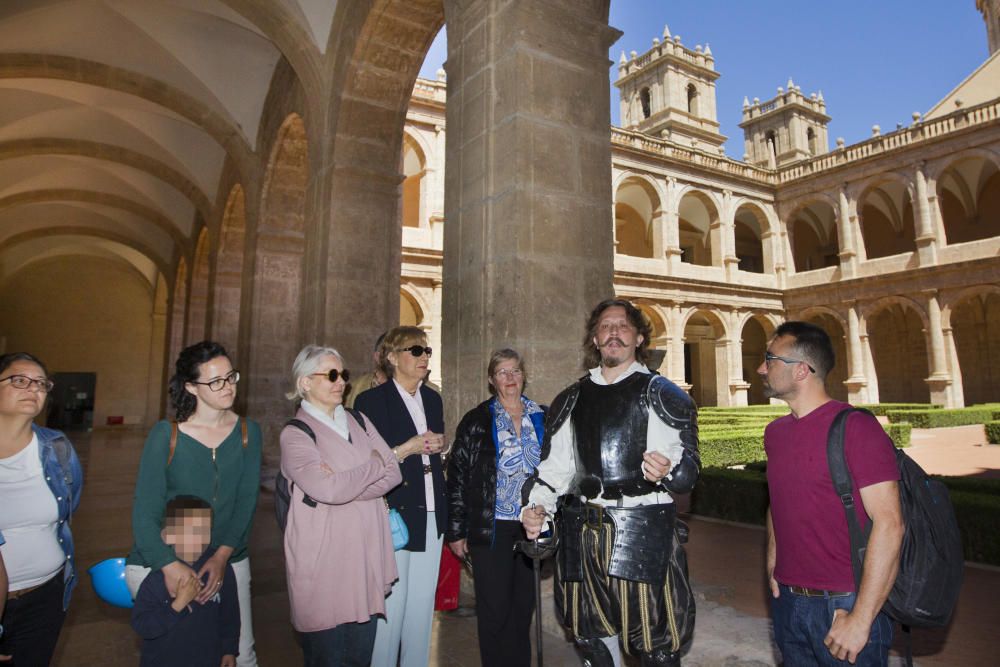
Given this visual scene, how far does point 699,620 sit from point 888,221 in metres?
28.8

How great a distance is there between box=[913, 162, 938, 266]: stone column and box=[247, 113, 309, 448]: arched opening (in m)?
20.2

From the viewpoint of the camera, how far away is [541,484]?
213cm

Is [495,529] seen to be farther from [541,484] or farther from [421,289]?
[421,289]

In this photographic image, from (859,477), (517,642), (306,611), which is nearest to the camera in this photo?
(859,477)

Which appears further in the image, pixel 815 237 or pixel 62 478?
pixel 815 237

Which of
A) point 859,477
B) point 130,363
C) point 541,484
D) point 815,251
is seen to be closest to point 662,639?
point 541,484

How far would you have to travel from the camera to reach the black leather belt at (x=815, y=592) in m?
1.66

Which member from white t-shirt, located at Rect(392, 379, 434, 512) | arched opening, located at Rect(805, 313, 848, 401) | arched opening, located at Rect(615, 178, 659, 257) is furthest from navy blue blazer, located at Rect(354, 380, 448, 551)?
arched opening, located at Rect(805, 313, 848, 401)

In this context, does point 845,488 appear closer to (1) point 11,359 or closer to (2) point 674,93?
(1) point 11,359

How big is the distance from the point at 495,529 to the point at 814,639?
1.26 meters

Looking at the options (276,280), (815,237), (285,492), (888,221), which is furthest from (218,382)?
(815,237)

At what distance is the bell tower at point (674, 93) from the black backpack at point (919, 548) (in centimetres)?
3071

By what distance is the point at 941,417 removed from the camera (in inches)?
658

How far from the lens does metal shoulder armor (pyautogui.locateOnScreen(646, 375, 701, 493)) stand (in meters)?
1.83
